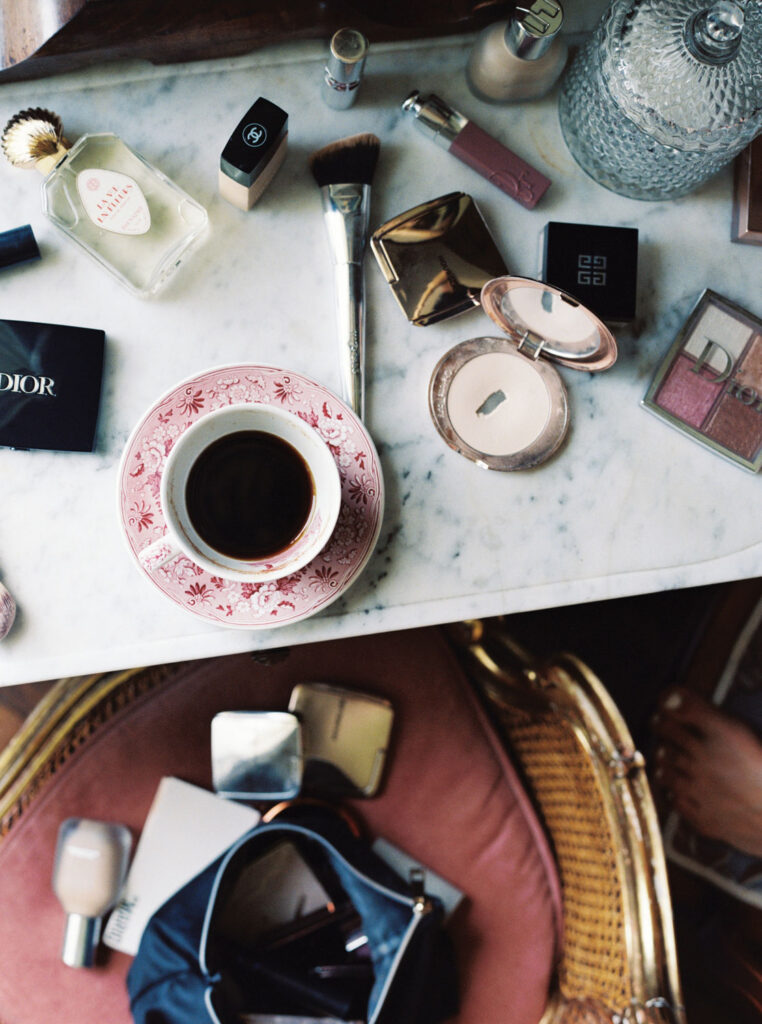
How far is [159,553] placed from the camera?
0.58 m

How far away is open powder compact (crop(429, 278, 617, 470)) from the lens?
649 mm

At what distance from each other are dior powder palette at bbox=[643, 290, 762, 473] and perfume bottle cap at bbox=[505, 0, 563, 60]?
0.27 meters

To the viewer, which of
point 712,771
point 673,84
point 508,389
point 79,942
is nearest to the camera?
point 673,84

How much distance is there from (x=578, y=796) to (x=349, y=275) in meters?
0.64

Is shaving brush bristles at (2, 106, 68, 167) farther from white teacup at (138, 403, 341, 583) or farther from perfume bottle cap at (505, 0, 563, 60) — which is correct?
perfume bottle cap at (505, 0, 563, 60)

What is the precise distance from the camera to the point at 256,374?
0.62 m

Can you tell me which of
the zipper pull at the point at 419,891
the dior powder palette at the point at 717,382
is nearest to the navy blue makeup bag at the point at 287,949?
the zipper pull at the point at 419,891

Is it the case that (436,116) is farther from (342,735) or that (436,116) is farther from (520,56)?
(342,735)

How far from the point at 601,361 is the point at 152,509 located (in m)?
0.41

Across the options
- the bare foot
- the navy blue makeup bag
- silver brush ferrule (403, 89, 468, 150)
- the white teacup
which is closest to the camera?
the white teacup

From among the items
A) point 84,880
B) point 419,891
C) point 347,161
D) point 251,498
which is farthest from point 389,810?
point 347,161

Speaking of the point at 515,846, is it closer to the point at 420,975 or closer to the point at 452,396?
the point at 420,975

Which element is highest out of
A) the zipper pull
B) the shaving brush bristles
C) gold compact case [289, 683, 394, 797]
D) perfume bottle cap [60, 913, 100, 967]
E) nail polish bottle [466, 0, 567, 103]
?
nail polish bottle [466, 0, 567, 103]

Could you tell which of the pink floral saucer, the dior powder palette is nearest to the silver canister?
the pink floral saucer
